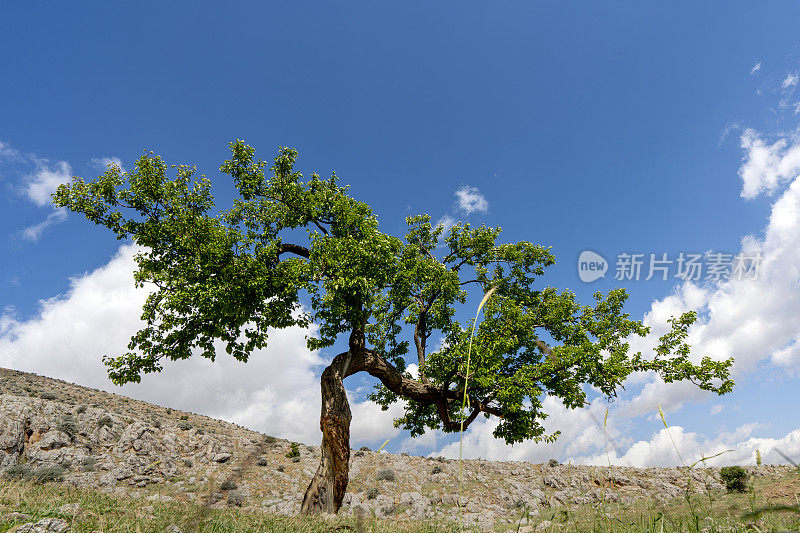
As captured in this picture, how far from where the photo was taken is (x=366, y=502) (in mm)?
24844

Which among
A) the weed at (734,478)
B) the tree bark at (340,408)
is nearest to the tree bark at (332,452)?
the tree bark at (340,408)

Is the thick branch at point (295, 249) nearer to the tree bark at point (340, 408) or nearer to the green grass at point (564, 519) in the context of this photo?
the tree bark at point (340, 408)

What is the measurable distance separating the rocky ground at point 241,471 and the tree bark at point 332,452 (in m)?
5.77

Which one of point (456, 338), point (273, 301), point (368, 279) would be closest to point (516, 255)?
point (456, 338)

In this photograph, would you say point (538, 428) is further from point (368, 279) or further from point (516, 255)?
point (368, 279)

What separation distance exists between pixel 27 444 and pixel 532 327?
28.4m

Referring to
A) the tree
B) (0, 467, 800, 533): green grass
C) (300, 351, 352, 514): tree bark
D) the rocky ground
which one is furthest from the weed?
(0, 467, 800, 533): green grass

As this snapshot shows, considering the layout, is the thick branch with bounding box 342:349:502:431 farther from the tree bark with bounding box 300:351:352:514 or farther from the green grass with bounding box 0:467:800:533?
the green grass with bounding box 0:467:800:533

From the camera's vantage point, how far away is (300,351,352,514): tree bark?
14.2 meters

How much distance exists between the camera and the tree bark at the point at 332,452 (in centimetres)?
1416

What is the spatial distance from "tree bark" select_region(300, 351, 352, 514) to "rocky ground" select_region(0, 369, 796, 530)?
5768 millimetres

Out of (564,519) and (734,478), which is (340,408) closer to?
(564,519)

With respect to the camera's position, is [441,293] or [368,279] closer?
[368,279]

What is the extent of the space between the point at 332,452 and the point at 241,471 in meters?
15.5
